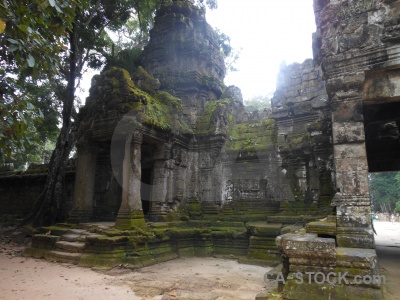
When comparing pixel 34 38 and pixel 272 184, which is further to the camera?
pixel 272 184

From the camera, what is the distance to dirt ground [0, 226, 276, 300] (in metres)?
4.82

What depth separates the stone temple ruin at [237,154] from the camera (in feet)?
14.6

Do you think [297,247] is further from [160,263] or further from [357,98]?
[160,263]

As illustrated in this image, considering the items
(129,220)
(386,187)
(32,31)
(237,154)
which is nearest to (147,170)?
(237,154)

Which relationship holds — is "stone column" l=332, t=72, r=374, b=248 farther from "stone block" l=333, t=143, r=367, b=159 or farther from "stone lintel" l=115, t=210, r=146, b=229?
"stone lintel" l=115, t=210, r=146, b=229

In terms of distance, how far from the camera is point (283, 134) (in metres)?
9.09

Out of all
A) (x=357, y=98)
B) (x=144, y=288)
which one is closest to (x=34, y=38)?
(x=144, y=288)

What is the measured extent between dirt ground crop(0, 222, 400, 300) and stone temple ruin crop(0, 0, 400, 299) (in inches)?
18.9

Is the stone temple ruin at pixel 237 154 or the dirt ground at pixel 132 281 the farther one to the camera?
the dirt ground at pixel 132 281

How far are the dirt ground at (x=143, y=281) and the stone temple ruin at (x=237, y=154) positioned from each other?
0.48m

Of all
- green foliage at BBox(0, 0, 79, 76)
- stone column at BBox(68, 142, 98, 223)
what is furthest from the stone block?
stone column at BBox(68, 142, 98, 223)

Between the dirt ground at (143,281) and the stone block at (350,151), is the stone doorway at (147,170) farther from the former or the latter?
the stone block at (350,151)

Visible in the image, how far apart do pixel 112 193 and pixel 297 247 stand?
773 cm

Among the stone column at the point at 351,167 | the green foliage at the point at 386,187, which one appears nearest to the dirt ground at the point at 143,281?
the stone column at the point at 351,167
